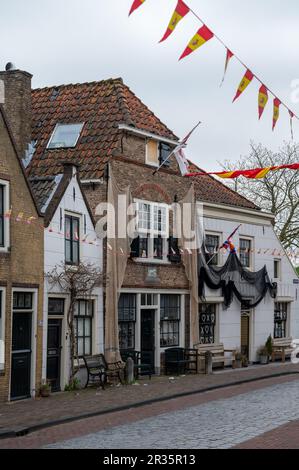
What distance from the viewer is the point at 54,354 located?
22141 mm

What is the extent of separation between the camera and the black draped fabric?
A: 2950 centimetres

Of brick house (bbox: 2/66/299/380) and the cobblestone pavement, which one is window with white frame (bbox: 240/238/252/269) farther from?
the cobblestone pavement

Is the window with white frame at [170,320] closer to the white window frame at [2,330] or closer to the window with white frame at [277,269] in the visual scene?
the window with white frame at [277,269]

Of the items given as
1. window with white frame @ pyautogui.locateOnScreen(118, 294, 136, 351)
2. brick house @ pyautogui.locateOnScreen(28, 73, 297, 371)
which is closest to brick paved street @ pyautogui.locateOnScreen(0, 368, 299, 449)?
window with white frame @ pyautogui.locateOnScreen(118, 294, 136, 351)

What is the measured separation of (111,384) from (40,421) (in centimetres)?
775

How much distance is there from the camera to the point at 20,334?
807 inches

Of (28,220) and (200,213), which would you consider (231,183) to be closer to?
(200,213)

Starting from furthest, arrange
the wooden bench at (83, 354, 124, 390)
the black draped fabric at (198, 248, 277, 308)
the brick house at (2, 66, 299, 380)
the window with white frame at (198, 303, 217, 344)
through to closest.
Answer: the window with white frame at (198, 303, 217, 344), the black draped fabric at (198, 248, 277, 308), the brick house at (2, 66, 299, 380), the wooden bench at (83, 354, 124, 390)

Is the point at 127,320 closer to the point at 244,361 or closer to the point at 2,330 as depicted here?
the point at 2,330

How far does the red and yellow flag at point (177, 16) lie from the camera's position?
13.3 metres

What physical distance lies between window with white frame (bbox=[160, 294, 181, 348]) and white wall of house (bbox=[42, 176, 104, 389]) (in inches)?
158

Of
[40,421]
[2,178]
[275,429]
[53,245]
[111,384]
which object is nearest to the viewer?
[275,429]

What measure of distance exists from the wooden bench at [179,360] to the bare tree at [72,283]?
5.38 m
